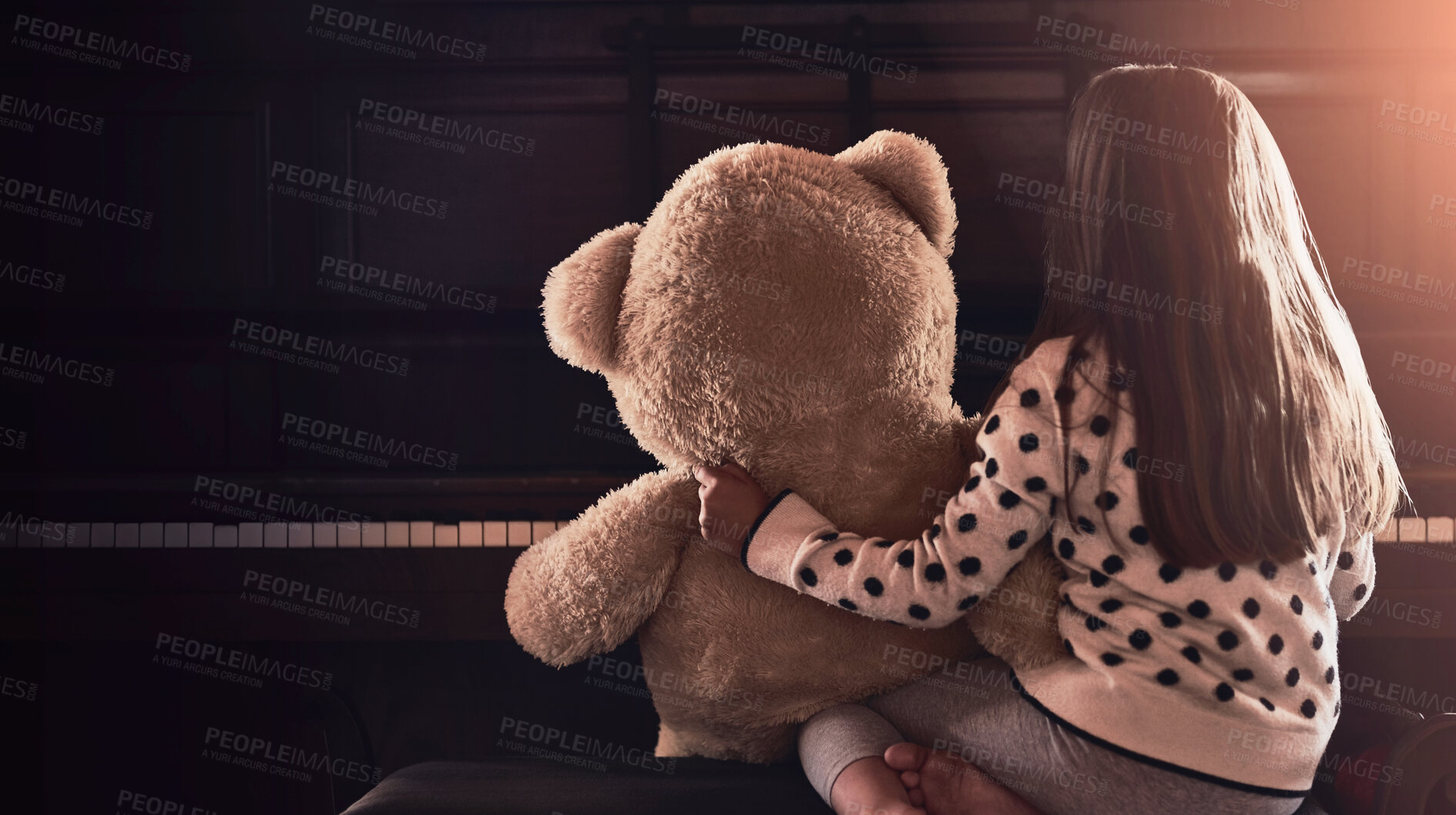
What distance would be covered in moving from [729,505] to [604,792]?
43cm

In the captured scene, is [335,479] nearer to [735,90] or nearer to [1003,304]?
[735,90]

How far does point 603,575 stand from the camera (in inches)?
40.5

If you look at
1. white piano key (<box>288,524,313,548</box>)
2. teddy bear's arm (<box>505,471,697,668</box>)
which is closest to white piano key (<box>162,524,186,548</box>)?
white piano key (<box>288,524,313,548</box>)

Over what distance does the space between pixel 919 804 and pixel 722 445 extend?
446 mm

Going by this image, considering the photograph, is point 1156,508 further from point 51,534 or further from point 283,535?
point 51,534

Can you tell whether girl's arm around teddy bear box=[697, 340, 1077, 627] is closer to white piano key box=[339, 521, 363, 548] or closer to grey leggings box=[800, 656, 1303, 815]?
grey leggings box=[800, 656, 1303, 815]

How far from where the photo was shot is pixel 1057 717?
3.00 ft

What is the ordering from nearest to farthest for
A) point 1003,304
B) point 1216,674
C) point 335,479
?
point 1216,674 < point 335,479 < point 1003,304

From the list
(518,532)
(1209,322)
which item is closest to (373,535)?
(518,532)

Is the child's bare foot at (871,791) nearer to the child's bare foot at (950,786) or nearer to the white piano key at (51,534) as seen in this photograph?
the child's bare foot at (950,786)

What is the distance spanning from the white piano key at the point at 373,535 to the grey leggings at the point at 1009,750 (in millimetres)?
1071

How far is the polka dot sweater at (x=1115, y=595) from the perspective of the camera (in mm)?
878

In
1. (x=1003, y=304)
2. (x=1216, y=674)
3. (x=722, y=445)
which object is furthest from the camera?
(x=1003, y=304)

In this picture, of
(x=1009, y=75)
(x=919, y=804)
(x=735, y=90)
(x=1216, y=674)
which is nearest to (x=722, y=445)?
(x=919, y=804)
